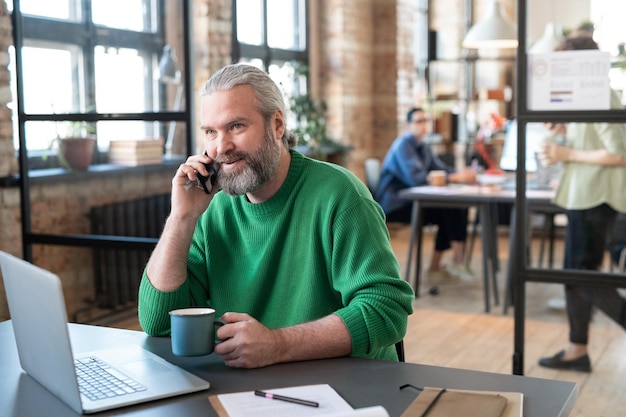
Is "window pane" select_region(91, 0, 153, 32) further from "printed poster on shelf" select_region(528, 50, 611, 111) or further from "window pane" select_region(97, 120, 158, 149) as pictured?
"printed poster on shelf" select_region(528, 50, 611, 111)

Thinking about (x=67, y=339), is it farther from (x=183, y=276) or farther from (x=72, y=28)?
(x=72, y=28)

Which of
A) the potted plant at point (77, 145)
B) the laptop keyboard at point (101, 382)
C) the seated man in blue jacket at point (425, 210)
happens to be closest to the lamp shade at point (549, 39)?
the potted plant at point (77, 145)

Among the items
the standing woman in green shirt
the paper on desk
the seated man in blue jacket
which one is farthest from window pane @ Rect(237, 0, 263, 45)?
the paper on desk

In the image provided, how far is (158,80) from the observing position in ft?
12.0

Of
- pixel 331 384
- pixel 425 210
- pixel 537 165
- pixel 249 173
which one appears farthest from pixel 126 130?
pixel 425 210

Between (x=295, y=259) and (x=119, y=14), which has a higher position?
(x=119, y=14)

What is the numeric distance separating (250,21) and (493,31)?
6.39ft

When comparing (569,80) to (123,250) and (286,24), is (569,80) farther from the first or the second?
(286,24)

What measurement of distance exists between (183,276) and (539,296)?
1.94 meters

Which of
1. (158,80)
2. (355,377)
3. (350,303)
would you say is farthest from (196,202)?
(158,80)

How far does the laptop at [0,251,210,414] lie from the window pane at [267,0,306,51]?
5.84 m

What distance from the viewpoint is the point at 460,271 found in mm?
6395

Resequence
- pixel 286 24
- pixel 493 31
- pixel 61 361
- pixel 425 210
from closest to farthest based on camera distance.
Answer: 1. pixel 61 361
2. pixel 493 31
3. pixel 425 210
4. pixel 286 24

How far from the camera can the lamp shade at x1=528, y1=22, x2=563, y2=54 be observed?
10.5ft
